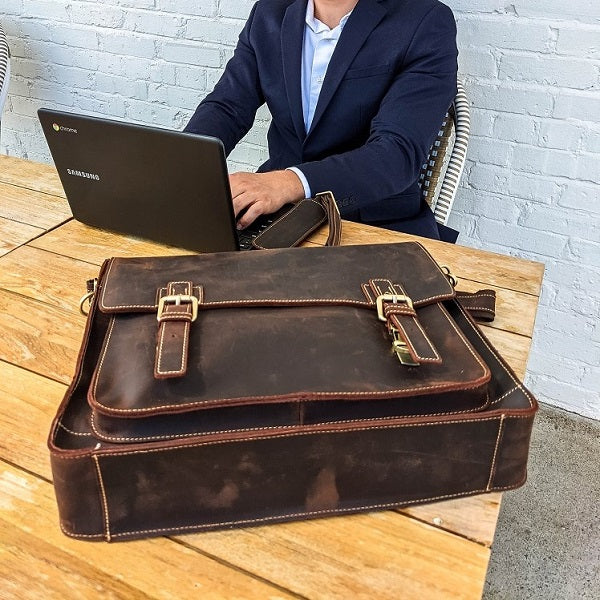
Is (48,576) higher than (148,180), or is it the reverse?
(148,180)

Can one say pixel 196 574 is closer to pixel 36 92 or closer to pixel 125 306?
pixel 125 306

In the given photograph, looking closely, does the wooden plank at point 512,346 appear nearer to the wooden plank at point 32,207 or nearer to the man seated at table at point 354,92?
the man seated at table at point 354,92

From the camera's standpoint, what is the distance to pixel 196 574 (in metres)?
0.51

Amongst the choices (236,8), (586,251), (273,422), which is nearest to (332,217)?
(273,422)

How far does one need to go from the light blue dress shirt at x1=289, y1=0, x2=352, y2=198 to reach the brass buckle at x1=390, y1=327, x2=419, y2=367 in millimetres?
934

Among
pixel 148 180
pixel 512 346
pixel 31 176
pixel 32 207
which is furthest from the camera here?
pixel 31 176

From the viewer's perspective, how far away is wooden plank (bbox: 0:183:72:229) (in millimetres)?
1101

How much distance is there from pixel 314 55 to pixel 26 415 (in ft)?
3.48

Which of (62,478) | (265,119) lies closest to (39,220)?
(62,478)

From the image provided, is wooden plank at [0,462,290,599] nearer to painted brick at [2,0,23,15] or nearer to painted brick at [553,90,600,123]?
painted brick at [553,90,600,123]

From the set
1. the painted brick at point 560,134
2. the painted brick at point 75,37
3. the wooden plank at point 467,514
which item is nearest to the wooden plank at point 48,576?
the wooden plank at point 467,514

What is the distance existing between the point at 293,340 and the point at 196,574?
0.21 metres

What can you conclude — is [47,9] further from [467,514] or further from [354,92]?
[467,514]

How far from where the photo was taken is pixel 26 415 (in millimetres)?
667
